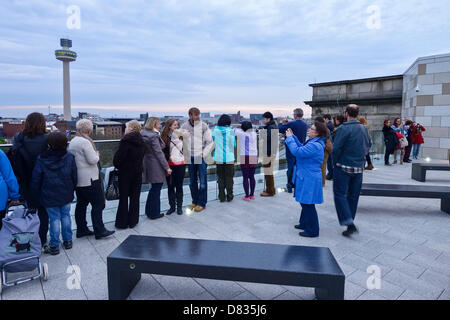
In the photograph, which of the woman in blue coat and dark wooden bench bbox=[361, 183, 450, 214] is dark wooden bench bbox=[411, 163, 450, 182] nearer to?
dark wooden bench bbox=[361, 183, 450, 214]

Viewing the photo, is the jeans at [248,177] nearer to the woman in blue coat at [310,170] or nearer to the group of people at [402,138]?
the woman in blue coat at [310,170]

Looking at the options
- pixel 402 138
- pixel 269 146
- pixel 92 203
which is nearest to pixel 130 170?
pixel 92 203

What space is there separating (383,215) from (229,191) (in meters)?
3.25

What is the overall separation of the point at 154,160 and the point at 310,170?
109 inches

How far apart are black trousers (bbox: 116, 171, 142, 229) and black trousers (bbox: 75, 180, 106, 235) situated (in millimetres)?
482

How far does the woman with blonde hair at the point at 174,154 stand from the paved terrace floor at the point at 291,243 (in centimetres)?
44

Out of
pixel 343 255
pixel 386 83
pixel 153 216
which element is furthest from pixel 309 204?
pixel 386 83

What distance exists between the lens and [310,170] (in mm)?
4656

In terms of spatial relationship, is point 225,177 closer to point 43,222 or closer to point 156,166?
point 156,166

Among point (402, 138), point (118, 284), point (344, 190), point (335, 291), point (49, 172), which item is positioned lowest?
point (118, 284)

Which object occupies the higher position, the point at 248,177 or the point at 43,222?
the point at 248,177

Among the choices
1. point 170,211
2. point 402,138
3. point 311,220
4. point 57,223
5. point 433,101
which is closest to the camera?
point 57,223

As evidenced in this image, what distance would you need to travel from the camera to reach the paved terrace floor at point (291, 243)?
3240mm

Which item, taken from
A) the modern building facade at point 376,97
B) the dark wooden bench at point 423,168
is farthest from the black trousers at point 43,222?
the modern building facade at point 376,97
